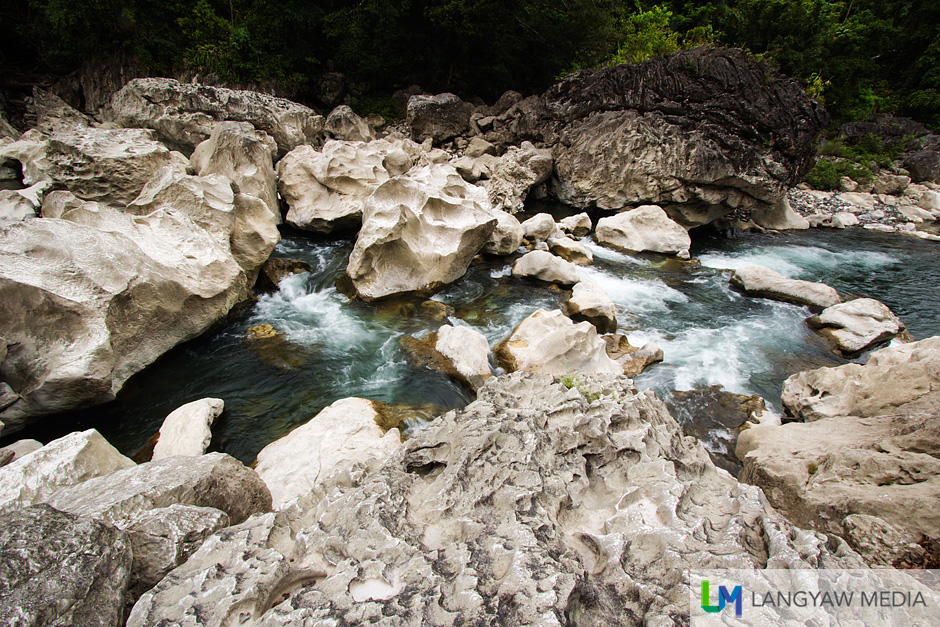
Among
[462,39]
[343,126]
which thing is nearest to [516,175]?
[343,126]

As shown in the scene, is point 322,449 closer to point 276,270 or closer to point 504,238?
point 276,270

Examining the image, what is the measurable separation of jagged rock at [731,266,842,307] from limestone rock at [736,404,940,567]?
560 cm

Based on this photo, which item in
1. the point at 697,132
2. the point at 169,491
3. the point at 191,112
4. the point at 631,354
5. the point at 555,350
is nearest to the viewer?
the point at 169,491

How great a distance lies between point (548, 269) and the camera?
27.6 feet

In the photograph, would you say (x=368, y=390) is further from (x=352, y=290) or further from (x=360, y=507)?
(x=360, y=507)

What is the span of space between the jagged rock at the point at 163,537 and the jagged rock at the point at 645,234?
11.1 meters

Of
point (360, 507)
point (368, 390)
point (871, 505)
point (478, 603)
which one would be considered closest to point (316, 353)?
point (368, 390)

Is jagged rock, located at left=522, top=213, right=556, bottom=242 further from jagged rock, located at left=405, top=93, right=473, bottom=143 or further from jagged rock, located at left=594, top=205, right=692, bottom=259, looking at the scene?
jagged rock, located at left=405, top=93, right=473, bottom=143

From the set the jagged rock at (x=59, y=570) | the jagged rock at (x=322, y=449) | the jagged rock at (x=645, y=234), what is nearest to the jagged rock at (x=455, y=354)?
the jagged rock at (x=322, y=449)

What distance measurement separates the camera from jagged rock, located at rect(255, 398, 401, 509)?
3.39 metres

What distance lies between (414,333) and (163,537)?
478 centimetres

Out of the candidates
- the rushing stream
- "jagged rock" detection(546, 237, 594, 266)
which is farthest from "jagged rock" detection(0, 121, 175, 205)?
"jagged rock" detection(546, 237, 594, 266)

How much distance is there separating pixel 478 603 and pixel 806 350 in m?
7.47

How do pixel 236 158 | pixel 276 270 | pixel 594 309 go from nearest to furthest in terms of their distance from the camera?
pixel 594 309 < pixel 276 270 < pixel 236 158
